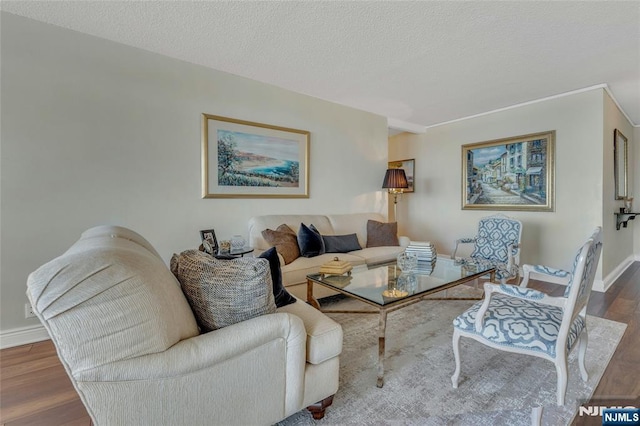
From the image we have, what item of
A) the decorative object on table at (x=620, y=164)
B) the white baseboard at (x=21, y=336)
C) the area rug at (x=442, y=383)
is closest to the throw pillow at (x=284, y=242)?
the area rug at (x=442, y=383)

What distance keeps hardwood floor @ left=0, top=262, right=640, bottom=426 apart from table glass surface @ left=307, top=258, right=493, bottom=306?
97 centimetres

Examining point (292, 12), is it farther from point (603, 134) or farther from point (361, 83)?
point (603, 134)

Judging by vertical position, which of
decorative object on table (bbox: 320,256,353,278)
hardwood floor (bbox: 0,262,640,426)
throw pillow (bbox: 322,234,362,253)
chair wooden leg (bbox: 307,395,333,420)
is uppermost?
throw pillow (bbox: 322,234,362,253)

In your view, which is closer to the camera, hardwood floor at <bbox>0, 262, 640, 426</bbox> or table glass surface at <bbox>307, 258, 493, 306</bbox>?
hardwood floor at <bbox>0, 262, 640, 426</bbox>

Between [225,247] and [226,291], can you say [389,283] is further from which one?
[225,247]

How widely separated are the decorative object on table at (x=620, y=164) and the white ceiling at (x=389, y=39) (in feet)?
2.53

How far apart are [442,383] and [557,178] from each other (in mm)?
3413

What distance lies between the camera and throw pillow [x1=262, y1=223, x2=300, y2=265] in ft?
9.64

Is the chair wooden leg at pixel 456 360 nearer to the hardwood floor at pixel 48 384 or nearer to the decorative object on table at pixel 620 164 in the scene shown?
the hardwood floor at pixel 48 384

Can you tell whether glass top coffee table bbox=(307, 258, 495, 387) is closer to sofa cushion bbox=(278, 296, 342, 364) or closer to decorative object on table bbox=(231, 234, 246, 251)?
sofa cushion bbox=(278, 296, 342, 364)

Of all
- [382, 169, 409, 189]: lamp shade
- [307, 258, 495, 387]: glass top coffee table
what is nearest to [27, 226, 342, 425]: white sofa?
[307, 258, 495, 387]: glass top coffee table

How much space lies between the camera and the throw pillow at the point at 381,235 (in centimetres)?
384

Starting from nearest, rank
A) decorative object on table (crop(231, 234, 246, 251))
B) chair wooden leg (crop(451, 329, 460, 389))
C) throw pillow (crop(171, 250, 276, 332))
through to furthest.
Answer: throw pillow (crop(171, 250, 276, 332)) → chair wooden leg (crop(451, 329, 460, 389)) → decorative object on table (crop(231, 234, 246, 251))

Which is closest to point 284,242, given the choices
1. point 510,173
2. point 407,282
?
point 407,282
